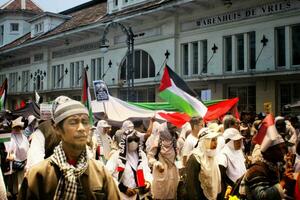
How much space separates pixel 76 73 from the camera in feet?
98.1

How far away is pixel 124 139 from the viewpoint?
755 cm

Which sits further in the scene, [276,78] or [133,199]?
[276,78]

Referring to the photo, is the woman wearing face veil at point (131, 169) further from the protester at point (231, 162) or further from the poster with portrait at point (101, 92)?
the poster with portrait at point (101, 92)

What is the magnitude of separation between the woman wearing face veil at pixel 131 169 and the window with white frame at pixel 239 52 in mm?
11591

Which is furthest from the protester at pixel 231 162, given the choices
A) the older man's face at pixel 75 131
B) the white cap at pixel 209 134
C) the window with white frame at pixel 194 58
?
the window with white frame at pixel 194 58

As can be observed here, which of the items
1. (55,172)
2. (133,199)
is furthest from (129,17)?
(55,172)

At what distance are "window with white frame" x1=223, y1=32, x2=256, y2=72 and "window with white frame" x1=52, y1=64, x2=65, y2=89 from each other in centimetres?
1512

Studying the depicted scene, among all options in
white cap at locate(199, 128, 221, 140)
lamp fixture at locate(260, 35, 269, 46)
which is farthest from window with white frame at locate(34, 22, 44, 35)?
white cap at locate(199, 128, 221, 140)

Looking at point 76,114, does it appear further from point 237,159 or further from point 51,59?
point 51,59

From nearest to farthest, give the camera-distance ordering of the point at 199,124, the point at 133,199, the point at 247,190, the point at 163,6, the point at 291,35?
the point at 247,190 < the point at 133,199 < the point at 199,124 < the point at 291,35 < the point at 163,6

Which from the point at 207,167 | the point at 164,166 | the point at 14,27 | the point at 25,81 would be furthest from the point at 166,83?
the point at 14,27

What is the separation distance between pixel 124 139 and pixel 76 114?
14.9 ft

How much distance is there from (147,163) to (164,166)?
0.46 meters

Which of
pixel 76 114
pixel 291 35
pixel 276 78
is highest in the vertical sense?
pixel 291 35
